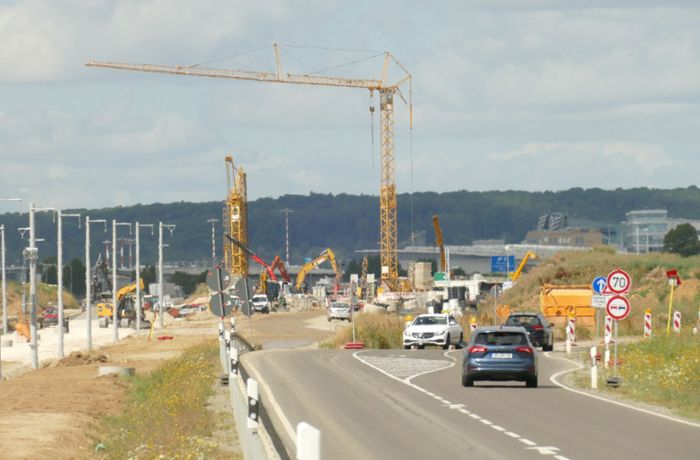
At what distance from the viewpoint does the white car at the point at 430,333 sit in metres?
56.9

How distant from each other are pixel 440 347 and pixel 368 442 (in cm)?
3779

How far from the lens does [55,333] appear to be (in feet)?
354

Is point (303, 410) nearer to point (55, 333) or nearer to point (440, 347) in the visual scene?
point (440, 347)

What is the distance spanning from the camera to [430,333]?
56.9 meters

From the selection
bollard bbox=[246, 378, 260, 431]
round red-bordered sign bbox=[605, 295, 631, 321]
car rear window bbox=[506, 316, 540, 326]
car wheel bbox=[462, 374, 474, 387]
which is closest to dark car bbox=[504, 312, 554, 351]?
car rear window bbox=[506, 316, 540, 326]

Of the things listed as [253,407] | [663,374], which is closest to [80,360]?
[663,374]

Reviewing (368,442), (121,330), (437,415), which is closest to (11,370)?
(437,415)

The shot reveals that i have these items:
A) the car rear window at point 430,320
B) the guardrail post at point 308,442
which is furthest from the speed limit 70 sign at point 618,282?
the guardrail post at point 308,442

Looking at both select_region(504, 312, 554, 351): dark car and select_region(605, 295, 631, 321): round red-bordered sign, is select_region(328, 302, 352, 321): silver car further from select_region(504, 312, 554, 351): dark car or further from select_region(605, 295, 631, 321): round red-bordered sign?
select_region(605, 295, 631, 321): round red-bordered sign

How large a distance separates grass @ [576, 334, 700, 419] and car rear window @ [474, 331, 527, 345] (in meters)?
2.28

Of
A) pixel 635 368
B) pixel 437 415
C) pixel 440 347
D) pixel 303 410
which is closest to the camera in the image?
pixel 437 415

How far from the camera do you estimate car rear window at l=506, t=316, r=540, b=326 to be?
2093 inches

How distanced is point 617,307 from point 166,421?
37.4 feet

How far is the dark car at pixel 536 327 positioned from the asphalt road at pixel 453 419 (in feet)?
41.3
